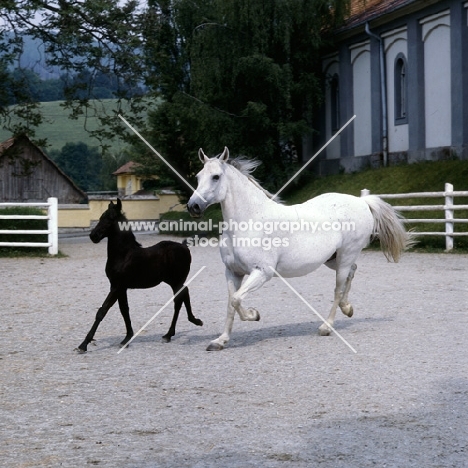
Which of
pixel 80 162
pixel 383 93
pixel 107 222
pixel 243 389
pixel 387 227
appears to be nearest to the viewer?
pixel 243 389

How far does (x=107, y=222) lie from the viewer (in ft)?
28.2

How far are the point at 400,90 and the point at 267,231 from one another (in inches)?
1007

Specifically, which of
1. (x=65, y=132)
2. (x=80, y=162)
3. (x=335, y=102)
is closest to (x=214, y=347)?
(x=335, y=102)

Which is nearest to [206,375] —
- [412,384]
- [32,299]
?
[412,384]

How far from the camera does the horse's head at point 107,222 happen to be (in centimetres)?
849

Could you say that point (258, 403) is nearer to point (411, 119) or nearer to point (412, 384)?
point (412, 384)

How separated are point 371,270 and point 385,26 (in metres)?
18.2

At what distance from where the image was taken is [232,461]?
493 centimetres

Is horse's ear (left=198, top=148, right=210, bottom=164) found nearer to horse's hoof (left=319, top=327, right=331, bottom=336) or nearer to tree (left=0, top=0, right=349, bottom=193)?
horse's hoof (left=319, top=327, right=331, bottom=336)

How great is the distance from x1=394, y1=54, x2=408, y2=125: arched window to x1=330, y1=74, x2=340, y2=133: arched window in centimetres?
466

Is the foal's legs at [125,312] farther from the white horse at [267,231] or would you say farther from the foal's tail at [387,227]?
the foal's tail at [387,227]

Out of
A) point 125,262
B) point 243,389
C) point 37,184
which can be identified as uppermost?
point 37,184

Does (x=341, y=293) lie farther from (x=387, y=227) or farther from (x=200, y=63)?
(x=200, y=63)

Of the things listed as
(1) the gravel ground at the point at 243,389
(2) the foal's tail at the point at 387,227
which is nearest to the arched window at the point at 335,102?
(1) the gravel ground at the point at 243,389
